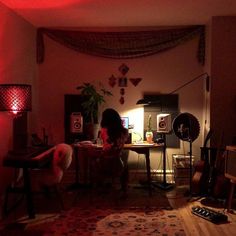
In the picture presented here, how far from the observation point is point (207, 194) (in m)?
4.50

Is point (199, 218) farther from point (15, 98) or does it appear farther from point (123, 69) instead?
point (123, 69)

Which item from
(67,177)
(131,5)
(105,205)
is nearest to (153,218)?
(105,205)

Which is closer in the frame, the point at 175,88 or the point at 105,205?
the point at 105,205

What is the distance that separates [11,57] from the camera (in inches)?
171

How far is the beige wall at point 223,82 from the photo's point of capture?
471cm

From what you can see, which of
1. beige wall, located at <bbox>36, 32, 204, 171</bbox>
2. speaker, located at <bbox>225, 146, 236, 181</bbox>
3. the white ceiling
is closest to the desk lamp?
the white ceiling

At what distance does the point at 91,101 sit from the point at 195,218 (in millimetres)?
2227

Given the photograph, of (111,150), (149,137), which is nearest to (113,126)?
(111,150)

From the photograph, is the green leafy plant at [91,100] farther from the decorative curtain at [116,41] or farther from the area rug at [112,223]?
the area rug at [112,223]

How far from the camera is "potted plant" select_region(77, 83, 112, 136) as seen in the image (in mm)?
4969

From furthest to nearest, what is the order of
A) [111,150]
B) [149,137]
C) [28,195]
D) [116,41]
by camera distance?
[116,41], [149,137], [111,150], [28,195]

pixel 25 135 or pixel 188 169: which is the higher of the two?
pixel 25 135

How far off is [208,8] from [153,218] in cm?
272

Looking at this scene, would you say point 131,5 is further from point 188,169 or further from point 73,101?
point 188,169
